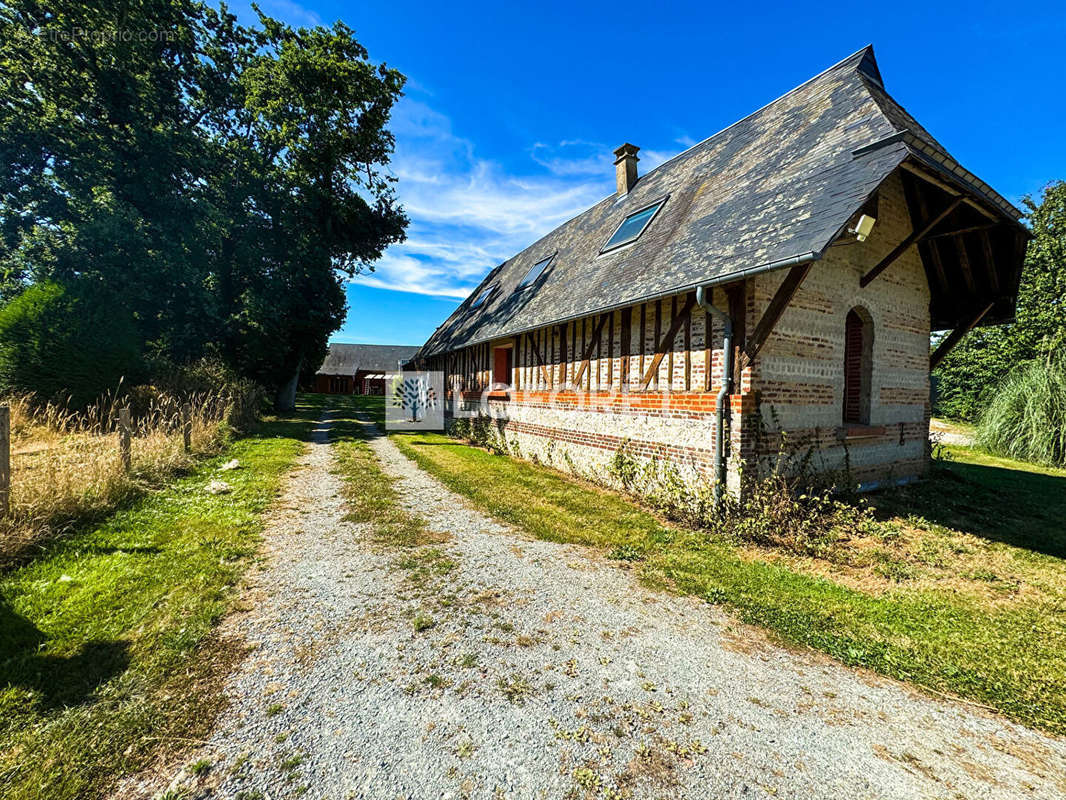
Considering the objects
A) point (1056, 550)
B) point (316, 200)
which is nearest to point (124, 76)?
point (316, 200)

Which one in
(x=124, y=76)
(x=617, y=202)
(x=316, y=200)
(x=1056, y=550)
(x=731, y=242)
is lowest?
(x=1056, y=550)

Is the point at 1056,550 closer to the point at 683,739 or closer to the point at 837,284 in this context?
the point at 837,284

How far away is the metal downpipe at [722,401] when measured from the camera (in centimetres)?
547

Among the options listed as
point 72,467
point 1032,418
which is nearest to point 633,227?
point 72,467

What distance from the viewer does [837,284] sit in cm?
637

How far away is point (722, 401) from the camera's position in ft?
18.0

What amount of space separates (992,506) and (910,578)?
4566 millimetres

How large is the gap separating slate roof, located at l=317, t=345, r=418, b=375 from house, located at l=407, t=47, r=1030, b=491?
39850 millimetres

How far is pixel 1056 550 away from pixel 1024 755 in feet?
16.2

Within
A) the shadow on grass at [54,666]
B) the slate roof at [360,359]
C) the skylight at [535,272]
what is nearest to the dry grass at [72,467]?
the shadow on grass at [54,666]

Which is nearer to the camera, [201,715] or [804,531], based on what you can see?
[201,715]

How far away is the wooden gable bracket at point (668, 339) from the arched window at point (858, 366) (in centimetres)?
297

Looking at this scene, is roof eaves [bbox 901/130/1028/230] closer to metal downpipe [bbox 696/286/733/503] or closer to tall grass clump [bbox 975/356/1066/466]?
metal downpipe [bbox 696/286/733/503]

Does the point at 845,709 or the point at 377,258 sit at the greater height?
the point at 377,258
